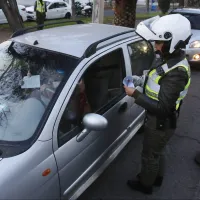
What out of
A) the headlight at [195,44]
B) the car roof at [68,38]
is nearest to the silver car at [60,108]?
the car roof at [68,38]

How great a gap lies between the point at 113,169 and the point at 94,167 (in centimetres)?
79

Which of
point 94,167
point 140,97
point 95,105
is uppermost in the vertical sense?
point 140,97

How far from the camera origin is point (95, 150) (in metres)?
2.79

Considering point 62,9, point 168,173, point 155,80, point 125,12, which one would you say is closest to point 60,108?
point 155,80

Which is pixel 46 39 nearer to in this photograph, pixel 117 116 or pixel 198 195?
pixel 117 116

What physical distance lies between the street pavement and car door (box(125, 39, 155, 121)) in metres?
0.60

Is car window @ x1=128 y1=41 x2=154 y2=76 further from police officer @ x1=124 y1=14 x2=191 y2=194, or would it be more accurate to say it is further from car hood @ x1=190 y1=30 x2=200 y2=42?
car hood @ x1=190 y1=30 x2=200 y2=42

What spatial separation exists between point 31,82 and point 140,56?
1.77 metres

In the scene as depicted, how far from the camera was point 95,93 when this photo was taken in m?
2.98

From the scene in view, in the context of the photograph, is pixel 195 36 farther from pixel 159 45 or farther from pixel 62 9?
pixel 62 9

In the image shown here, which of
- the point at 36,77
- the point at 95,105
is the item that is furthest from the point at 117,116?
the point at 36,77

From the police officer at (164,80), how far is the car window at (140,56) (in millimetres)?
850

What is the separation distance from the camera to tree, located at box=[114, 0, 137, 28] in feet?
22.7

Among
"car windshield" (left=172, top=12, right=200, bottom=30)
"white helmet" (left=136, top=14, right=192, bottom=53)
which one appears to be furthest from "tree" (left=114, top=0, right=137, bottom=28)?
"white helmet" (left=136, top=14, right=192, bottom=53)
